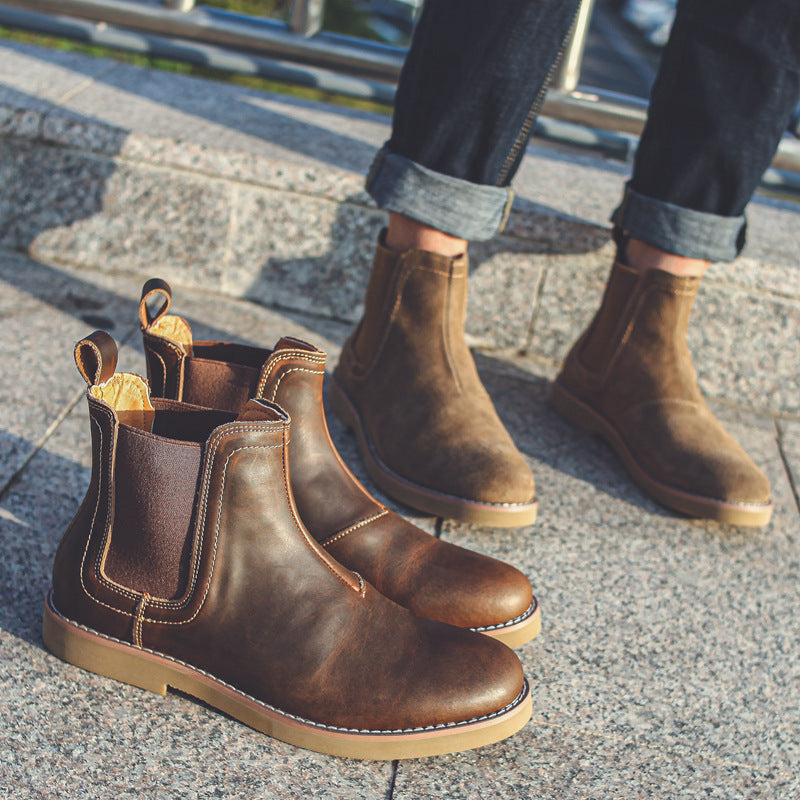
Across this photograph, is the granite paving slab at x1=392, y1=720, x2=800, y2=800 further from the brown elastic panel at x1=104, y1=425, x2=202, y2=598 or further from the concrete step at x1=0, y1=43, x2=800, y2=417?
the concrete step at x1=0, y1=43, x2=800, y2=417

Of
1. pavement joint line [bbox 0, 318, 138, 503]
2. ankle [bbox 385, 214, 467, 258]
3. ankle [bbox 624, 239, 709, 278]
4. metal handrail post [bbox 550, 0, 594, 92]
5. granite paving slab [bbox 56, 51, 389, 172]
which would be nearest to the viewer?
pavement joint line [bbox 0, 318, 138, 503]

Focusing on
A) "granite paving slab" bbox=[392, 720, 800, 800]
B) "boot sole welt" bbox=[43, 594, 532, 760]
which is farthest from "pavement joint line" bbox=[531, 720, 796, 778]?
"boot sole welt" bbox=[43, 594, 532, 760]

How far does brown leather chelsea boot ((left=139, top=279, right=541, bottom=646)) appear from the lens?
1.36m

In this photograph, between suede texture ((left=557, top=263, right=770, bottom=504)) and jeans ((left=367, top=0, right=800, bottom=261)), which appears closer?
jeans ((left=367, top=0, right=800, bottom=261))

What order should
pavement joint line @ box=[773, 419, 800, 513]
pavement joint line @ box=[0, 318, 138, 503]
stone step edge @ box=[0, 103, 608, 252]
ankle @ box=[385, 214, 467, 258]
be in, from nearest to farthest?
pavement joint line @ box=[0, 318, 138, 503]
ankle @ box=[385, 214, 467, 258]
pavement joint line @ box=[773, 419, 800, 513]
stone step edge @ box=[0, 103, 608, 252]

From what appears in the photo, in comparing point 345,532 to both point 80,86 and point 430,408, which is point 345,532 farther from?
point 80,86

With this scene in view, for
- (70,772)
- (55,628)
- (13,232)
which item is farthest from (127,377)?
(13,232)

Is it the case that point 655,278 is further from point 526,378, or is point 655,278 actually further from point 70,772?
point 70,772

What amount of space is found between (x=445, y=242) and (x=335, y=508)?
2.40 ft

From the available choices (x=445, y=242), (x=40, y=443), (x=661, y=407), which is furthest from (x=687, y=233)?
(x=40, y=443)

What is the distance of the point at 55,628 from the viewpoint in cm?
133

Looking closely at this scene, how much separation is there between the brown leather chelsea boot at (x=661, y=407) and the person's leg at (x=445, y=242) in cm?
39

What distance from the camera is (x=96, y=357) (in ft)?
3.96

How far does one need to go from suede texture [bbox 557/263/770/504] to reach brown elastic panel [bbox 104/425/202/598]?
1206 mm
